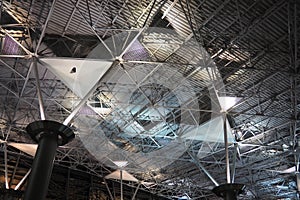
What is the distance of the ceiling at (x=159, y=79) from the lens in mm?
15500

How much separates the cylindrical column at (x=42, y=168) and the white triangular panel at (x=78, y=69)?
15.4ft

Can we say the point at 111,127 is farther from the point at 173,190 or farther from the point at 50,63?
the point at 173,190

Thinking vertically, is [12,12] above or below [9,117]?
above

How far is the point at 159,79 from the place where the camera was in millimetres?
20094

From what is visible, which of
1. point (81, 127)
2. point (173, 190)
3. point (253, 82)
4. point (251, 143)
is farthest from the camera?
point (173, 190)

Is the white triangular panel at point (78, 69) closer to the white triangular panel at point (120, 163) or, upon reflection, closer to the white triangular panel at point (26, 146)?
the white triangular panel at point (26, 146)

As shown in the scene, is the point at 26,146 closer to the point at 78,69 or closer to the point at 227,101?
the point at 78,69

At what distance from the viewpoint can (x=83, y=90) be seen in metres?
19.5

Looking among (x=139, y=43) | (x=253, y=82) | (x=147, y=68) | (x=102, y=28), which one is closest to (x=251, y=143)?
(x=253, y=82)

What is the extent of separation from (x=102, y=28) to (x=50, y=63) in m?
4.20

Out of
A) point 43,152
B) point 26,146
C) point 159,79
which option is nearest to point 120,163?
point 26,146

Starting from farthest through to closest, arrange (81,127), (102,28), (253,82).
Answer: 1. (81,127)
2. (253,82)
3. (102,28)

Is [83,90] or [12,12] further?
[83,90]

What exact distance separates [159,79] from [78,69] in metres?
5.13
